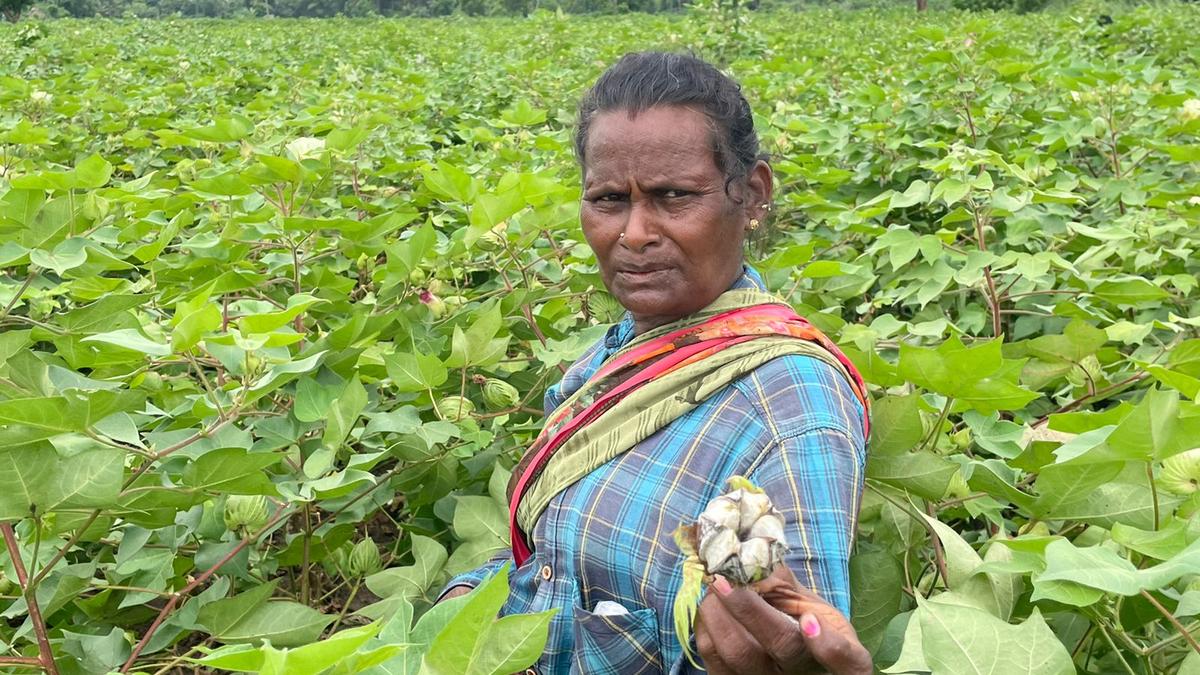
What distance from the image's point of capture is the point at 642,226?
1181mm

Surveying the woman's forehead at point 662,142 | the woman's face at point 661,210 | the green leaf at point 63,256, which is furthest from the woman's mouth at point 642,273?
the green leaf at point 63,256

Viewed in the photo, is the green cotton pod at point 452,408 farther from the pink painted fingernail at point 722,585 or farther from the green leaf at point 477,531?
the pink painted fingernail at point 722,585

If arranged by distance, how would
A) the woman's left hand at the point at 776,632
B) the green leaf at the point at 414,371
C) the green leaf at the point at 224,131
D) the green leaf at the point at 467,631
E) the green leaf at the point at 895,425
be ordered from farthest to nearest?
the green leaf at the point at 224,131 < the green leaf at the point at 414,371 < the green leaf at the point at 895,425 < the woman's left hand at the point at 776,632 < the green leaf at the point at 467,631

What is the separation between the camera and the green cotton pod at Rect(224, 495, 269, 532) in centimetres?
131

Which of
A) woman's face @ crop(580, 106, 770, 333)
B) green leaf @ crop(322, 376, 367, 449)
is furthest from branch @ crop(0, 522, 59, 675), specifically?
woman's face @ crop(580, 106, 770, 333)

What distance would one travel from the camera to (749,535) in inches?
28.5

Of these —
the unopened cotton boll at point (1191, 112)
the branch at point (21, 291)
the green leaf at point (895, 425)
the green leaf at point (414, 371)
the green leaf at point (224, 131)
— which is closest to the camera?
the green leaf at point (895, 425)

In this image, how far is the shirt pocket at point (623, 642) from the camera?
3.48ft

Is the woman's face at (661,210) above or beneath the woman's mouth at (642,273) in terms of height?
above

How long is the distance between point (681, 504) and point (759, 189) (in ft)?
1.37

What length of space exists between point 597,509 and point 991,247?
149cm

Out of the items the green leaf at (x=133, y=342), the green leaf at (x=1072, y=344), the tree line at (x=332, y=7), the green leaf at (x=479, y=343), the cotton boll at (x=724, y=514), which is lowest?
the tree line at (x=332, y=7)

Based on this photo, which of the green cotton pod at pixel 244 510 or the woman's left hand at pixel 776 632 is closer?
the woman's left hand at pixel 776 632

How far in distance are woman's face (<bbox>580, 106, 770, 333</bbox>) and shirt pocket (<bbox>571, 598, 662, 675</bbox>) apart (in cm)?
34
